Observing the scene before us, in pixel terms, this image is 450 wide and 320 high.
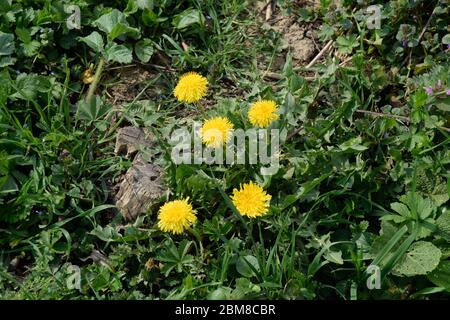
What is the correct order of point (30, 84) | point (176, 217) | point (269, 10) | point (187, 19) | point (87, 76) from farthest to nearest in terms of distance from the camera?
point (269, 10) < point (187, 19) < point (87, 76) < point (30, 84) < point (176, 217)

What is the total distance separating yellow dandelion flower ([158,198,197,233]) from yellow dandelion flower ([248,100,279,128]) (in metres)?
0.45

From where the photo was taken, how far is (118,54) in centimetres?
327

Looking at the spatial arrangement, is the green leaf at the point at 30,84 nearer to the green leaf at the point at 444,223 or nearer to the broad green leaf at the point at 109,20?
the broad green leaf at the point at 109,20

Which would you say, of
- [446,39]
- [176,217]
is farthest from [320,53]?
[176,217]

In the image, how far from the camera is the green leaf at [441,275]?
250 centimetres

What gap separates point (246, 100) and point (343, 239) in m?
0.85

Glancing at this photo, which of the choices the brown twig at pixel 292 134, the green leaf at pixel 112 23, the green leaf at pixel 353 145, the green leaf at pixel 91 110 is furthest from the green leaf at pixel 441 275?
the green leaf at pixel 112 23

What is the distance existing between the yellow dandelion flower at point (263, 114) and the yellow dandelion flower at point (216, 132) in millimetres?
100

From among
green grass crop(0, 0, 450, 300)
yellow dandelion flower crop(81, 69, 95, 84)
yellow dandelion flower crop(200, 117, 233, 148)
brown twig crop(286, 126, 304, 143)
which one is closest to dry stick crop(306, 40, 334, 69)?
green grass crop(0, 0, 450, 300)

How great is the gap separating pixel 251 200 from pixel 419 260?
660 millimetres

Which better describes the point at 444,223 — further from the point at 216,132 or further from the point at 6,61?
the point at 6,61

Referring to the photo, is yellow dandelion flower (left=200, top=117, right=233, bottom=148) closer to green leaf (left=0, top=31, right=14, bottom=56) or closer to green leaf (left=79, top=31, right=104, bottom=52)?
green leaf (left=79, top=31, right=104, bottom=52)

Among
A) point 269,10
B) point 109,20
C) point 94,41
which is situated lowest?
point 94,41

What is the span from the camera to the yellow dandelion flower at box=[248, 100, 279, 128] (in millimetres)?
2785
